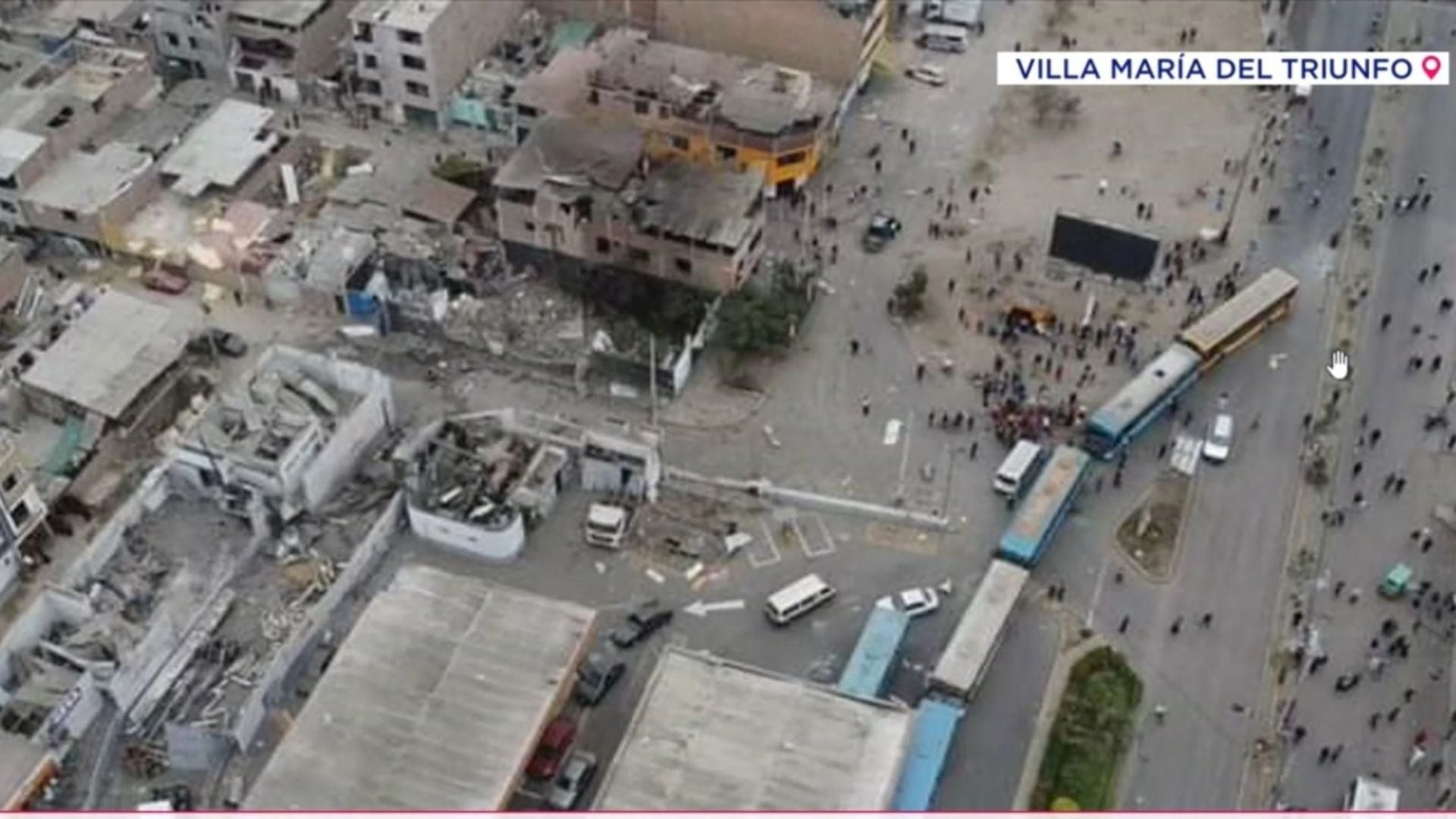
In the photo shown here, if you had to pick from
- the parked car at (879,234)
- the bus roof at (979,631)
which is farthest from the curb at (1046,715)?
the parked car at (879,234)

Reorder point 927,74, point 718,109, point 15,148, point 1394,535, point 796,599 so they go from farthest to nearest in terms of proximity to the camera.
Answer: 1. point 927,74
2. point 718,109
3. point 15,148
4. point 1394,535
5. point 796,599

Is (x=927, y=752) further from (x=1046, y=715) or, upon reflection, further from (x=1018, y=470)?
(x=1018, y=470)

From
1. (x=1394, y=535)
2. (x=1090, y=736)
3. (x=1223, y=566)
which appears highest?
(x=1394, y=535)

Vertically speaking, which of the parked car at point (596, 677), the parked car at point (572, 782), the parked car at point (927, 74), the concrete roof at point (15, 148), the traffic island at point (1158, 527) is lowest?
the parked car at point (572, 782)

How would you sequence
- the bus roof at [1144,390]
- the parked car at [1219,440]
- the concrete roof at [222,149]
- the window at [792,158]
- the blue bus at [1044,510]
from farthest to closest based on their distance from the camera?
the window at [792,158] → the concrete roof at [222,149] → the parked car at [1219,440] → the bus roof at [1144,390] → the blue bus at [1044,510]

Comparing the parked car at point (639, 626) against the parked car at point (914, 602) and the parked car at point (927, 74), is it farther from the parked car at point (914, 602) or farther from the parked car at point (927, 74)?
the parked car at point (927, 74)

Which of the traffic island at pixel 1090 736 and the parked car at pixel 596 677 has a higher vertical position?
the traffic island at pixel 1090 736

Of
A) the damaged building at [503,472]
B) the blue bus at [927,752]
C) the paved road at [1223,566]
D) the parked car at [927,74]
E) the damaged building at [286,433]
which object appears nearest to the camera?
the blue bus at [927,752]

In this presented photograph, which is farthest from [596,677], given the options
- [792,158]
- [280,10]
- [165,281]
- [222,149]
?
[280,10]

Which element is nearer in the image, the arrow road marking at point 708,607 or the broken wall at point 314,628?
the broken wall at point 314,628
